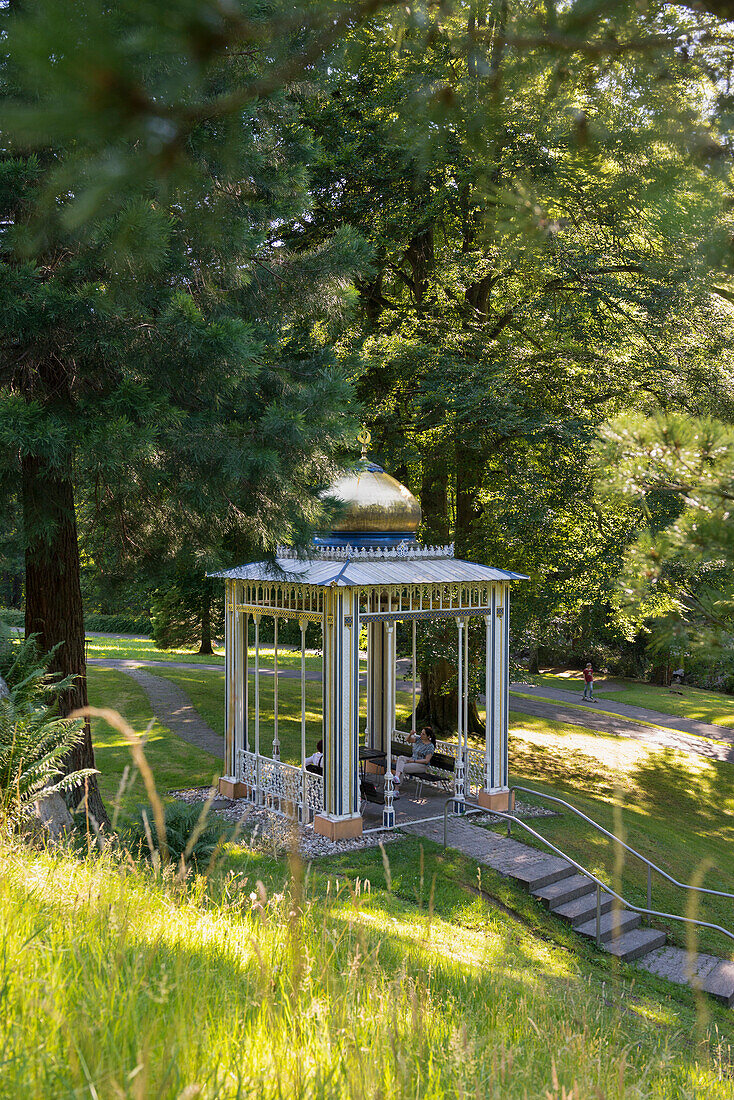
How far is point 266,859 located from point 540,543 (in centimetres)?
890

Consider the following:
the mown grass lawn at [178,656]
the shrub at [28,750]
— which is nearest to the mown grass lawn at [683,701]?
the mown grass lawn at [178,656]

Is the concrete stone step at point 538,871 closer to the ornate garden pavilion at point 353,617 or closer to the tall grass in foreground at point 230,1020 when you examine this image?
the ornate garden pavilion at point 353,617

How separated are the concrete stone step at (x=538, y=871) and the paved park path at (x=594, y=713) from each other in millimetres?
9767

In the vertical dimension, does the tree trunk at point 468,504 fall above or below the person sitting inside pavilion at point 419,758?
above

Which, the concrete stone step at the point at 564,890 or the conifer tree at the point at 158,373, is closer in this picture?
the conifer tree at the point at 158,373

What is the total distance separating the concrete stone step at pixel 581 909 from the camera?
940 cm

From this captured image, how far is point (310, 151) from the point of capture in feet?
33.0

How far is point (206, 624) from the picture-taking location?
2702 centimetres

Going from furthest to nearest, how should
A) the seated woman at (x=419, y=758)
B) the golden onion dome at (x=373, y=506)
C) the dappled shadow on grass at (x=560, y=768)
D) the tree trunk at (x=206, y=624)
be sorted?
the tree trunk at (x=206, y=624)
the dappled shadow on grass at (x=560, y=768)
the seated woman at (x=419, y=758)
the golden onion dome at (x=373, y=506)

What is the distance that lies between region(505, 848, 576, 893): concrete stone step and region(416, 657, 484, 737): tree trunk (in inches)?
296

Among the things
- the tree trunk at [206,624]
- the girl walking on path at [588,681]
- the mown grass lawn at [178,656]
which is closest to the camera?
the tree trunk at [206,624]

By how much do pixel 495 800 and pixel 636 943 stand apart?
3.31 metres

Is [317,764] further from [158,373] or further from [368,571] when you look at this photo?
[158,373]

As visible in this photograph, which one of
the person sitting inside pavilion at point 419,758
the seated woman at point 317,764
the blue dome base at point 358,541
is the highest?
the blue dome base at point 358,541
